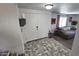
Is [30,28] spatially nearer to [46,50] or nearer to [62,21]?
[46,50]

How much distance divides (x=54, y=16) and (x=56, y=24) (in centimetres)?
73

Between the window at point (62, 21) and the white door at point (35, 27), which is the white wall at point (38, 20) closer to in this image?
the white door at point (35, 27)

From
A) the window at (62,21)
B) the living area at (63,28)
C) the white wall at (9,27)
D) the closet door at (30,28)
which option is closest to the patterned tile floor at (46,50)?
the closet door at (30,28)

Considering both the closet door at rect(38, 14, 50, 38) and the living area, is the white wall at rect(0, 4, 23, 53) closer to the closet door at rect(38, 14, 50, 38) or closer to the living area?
the closet door at rect(38, 14, 50, 38)

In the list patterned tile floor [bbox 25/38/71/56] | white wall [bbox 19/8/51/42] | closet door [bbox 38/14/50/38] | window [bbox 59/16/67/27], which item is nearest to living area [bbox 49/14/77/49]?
window [bbox 59/16/67/27]

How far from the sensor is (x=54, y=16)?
Answer: 578 cm

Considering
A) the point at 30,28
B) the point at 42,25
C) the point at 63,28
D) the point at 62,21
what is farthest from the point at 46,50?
the point at 62,21

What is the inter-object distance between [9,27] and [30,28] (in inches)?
87.0

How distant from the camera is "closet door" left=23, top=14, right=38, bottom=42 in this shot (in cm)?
396

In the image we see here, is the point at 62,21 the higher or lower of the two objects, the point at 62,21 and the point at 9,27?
the higher

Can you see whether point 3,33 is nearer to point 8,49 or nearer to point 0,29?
point 0,29

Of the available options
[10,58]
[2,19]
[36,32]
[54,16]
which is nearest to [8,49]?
[2,19]

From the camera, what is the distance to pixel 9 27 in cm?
200

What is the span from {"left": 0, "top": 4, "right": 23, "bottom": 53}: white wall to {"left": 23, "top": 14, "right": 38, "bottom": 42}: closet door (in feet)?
5.75
